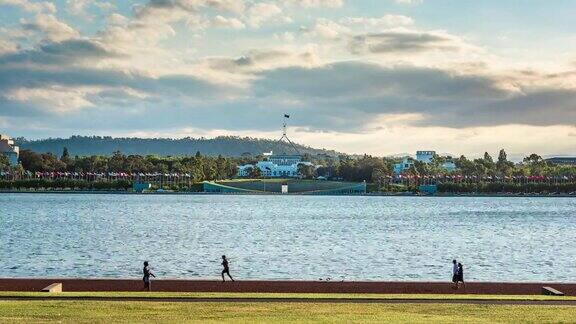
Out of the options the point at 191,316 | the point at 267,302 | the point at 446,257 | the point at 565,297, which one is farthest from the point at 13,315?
the point at 446,257

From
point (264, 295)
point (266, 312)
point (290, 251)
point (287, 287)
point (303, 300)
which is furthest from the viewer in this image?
point (290, 251)

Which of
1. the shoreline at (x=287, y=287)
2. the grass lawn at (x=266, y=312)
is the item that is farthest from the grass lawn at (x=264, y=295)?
the grass lawn at (x=266, y=312)

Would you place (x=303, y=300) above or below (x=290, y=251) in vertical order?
above

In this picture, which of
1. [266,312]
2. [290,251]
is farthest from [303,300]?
[290,251]

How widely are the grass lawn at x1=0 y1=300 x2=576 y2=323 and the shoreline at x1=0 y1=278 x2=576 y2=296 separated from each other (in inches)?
261

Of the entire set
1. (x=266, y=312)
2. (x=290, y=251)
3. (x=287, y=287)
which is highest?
(x=266, y=312)

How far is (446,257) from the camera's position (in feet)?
286

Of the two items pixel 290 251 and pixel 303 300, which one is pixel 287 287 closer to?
pixel 303 300

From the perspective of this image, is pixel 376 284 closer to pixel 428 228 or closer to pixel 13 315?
pixel 13 315

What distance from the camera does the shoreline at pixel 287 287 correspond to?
145ft

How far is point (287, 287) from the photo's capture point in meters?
45.2

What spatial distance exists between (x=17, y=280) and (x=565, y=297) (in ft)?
83.1

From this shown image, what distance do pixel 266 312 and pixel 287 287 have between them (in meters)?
10.5

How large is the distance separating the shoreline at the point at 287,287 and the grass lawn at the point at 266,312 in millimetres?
6639
